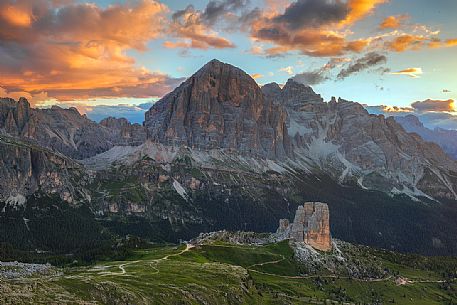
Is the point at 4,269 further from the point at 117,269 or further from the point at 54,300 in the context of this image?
the point at 54,300

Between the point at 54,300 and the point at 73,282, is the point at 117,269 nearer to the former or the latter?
the point at 73,282

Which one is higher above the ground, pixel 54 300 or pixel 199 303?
pixel 54 300

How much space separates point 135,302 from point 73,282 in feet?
58.2

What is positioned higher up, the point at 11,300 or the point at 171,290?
the point at 11,300

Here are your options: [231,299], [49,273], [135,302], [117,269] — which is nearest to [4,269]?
[49,273]

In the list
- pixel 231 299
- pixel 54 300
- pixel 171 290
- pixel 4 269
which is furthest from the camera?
pixel 231 299

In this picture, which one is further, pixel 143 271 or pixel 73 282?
pixel 143 271

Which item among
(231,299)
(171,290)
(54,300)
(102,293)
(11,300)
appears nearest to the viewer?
(11,300)

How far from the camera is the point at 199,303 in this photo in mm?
174000

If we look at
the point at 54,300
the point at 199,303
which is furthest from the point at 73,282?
the point at 199,303

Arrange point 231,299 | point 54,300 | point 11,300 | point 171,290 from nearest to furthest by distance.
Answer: point 11,300 → point 54,300 → point 171,290 → point 231,299

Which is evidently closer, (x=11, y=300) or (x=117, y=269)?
(x=11, y=300)

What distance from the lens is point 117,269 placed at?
653 feet

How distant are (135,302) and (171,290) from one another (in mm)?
25983
